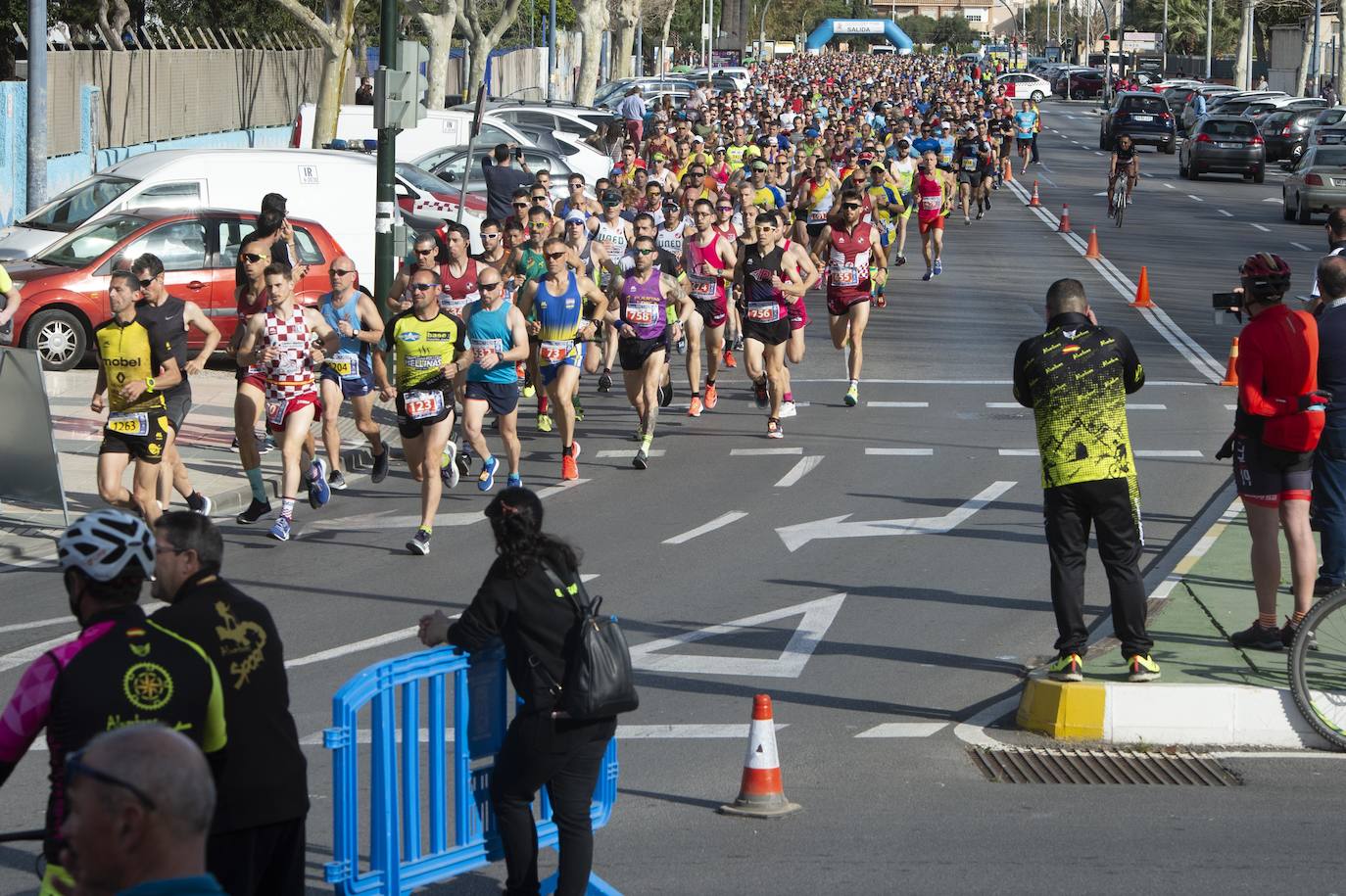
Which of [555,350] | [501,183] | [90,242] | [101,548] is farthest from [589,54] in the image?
[101,548]

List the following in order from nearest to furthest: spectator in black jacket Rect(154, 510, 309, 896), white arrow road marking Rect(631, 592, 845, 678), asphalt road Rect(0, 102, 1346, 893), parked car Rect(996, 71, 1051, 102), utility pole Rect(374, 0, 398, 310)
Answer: spectator in black jacket Rect(154, 510, 309, 896) < asphalt road Rect(0, 102, 1346, 893) < white arrow road marking Rect(631, 592, 845, 678) < utility pole Rect(374, 0, 398, 310) < parked car Rect(996, 71, 1051, 102)

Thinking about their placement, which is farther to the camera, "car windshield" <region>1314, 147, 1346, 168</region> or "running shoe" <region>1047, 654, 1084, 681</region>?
"car windshield" <region>1314, 147, 1346, 168</region>

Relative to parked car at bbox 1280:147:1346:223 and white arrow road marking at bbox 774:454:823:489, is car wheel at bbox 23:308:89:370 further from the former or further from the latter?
parked car at bbox 1280:147:1346:223

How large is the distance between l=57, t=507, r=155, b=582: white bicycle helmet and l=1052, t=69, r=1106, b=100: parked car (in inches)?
4027

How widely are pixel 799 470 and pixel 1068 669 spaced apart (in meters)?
6.40

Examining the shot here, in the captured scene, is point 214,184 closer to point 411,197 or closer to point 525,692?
point 411,197

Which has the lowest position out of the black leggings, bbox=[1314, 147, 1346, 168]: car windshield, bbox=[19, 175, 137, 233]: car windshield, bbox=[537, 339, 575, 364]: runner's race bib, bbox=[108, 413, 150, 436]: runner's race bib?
the black leggings

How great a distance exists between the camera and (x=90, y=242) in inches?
731

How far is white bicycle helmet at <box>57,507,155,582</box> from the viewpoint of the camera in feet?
14.8

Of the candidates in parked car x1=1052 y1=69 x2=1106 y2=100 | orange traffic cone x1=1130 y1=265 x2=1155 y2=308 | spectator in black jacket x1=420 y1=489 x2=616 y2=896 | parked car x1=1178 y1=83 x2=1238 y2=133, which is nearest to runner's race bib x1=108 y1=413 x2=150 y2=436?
spectator in black jacket x1=420 y1=489 x2=616 y2=896

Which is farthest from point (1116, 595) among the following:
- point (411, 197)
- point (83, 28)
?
point (83, 28)

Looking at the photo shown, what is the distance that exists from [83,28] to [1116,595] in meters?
45.9

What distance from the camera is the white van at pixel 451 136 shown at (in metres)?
32.0

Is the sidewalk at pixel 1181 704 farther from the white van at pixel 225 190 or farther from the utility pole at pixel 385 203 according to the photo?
the white van at pixel 225 190
